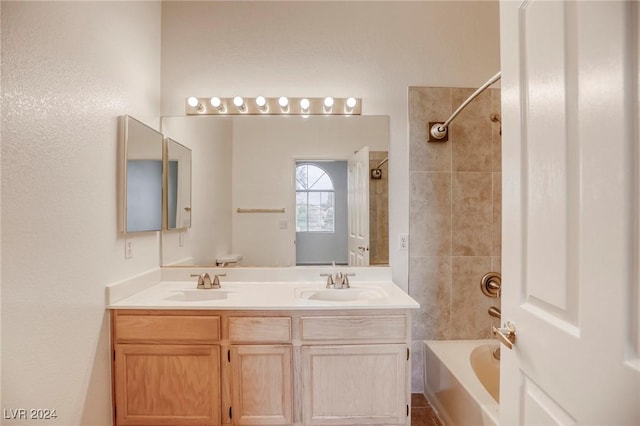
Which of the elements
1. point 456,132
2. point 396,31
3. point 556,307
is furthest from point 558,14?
point 396,31

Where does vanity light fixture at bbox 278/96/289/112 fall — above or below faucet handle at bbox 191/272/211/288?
above

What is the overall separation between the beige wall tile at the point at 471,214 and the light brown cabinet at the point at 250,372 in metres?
0.94

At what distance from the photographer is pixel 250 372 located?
1722 mm

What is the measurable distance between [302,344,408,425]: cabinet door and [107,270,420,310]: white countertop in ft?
0.79

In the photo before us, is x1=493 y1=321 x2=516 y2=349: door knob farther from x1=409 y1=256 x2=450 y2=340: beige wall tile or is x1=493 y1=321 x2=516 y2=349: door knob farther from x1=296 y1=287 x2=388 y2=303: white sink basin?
x1=409 y1=256 x2=450 y2=340: beige wall tile

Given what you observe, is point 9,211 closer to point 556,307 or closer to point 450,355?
point 556,307

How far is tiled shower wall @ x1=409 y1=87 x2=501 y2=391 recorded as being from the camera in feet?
7.53

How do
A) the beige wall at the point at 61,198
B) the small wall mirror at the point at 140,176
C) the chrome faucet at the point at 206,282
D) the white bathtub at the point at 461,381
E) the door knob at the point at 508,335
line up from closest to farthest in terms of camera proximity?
the door knob at the point at 508,335
the beige wall at the point at 61,198
the white bathtub at the point at 461,381
the small wall mirror at the point at 140,176
the chrome faucet at the point at 206,282

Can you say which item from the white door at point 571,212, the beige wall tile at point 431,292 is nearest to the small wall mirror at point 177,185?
the beige wall tile at point 431,292

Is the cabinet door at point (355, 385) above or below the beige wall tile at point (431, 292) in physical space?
below

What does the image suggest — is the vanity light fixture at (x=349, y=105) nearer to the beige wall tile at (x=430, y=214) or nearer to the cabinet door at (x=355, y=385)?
the beige wall tile at (x=430, y=214)

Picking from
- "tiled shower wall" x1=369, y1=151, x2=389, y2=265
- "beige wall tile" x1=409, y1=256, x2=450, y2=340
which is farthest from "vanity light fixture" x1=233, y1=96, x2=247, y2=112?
"beige wall tile" x1=409, y1=256, x2=450, y2=340

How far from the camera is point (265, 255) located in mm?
2311

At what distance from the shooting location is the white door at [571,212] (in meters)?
0.60
